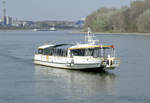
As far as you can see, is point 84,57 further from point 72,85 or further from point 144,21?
point 144,21

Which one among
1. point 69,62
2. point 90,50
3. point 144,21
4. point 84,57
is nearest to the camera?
point 84,57

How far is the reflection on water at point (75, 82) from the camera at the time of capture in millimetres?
40138

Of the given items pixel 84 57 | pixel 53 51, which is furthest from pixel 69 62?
pixel 53 51

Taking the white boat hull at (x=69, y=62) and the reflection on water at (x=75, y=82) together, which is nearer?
the reflection on water at (x=75, y=82)

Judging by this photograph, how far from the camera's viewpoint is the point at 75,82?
4550 centimetres

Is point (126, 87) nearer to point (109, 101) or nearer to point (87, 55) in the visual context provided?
point (109, 101)

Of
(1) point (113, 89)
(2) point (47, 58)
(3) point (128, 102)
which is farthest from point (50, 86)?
(2) point (47, 58)

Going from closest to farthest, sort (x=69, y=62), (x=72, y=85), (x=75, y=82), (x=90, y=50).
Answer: (x=72, y=85) < (x=75, y=82) < (x=90, y=50) < (x=69, y=62)

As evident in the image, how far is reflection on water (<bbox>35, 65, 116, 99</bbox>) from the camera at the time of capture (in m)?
40.1

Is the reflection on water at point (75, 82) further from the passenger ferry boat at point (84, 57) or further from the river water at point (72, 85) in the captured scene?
the passenger ferry boat at point (84, 57)

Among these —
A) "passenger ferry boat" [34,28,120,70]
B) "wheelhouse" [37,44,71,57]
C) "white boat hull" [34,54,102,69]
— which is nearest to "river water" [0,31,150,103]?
"white boat hull" [34,54,102,69]

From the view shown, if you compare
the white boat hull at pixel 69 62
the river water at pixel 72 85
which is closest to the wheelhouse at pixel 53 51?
the white boat hull at pixel 69 62

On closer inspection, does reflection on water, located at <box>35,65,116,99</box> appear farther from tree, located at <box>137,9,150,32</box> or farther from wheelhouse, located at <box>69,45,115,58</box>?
tree, located at <box>137,9,150,32</box>

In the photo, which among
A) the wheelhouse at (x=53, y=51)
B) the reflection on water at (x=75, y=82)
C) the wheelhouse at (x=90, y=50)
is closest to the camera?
the reflection on water at (x=75, y=82)
